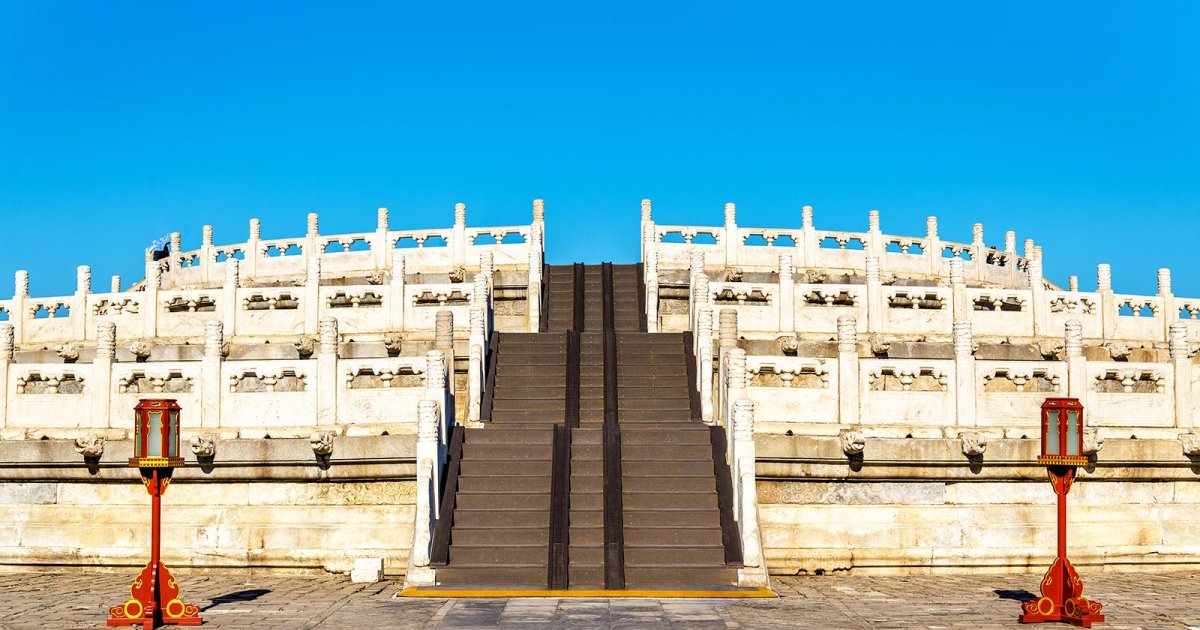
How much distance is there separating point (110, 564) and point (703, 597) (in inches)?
418

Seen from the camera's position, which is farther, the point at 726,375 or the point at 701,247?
the point at 701,247

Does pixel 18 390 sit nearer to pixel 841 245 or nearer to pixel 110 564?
pixel 110 564

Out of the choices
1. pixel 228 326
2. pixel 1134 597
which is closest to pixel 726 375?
pixel 1134 597

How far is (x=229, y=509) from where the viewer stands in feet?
74.0

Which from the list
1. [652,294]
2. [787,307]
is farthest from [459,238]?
[787,307]

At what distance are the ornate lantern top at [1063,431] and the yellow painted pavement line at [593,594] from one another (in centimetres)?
437

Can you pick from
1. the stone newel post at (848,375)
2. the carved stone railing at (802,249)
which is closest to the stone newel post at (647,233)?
the carved stone railing at (802,249)

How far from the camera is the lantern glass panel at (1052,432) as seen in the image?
17.3 metres

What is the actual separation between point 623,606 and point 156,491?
6.35 metres

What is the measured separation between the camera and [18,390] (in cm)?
2447

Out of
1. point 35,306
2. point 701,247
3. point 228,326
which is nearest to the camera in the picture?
point 228,326

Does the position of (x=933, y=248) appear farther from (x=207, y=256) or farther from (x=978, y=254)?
(x=207, y=256)

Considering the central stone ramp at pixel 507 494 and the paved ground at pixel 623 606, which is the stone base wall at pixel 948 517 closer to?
the paved ground at pixel 623 606

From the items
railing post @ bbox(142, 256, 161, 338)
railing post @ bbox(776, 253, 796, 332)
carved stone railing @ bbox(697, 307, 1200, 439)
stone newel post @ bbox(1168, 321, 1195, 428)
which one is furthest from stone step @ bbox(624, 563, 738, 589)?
railing post @ bbox(142, 256, 161, 338)
